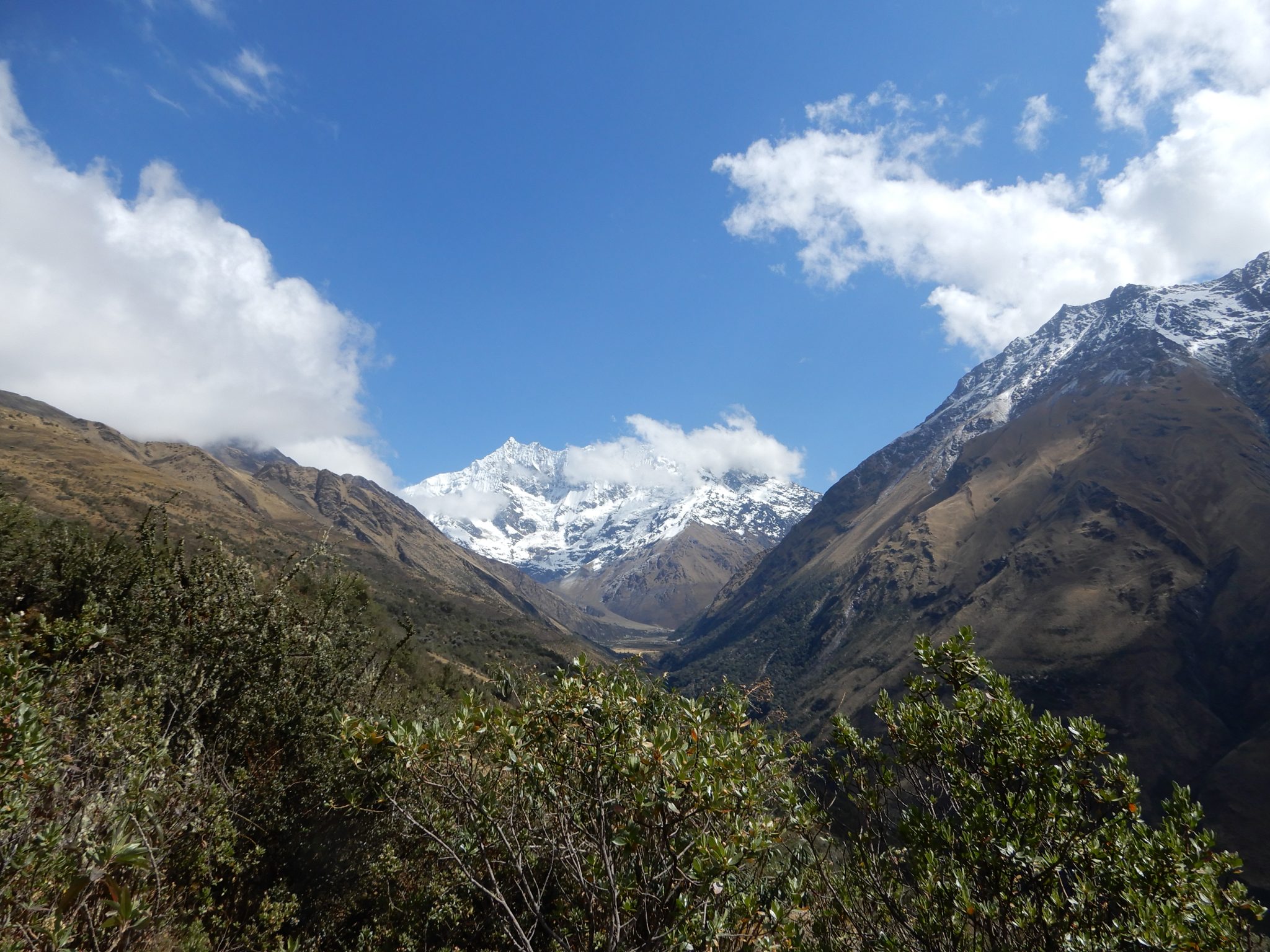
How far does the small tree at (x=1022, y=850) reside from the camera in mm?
6402

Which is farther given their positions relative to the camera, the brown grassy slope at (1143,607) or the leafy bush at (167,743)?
the brown grassy slope at (1143,607)

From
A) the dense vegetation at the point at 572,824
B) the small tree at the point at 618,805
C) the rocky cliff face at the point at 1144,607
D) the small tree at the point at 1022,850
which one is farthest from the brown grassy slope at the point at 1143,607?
the small tree at the point at 618,805

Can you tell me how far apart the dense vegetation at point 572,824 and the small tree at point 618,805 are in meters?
0.05

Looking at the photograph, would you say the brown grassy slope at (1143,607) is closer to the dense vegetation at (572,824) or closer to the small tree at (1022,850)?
the small tree at (1022,850)

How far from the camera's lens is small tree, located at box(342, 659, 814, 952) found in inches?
246

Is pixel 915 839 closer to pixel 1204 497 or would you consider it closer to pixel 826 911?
pixel 826 911

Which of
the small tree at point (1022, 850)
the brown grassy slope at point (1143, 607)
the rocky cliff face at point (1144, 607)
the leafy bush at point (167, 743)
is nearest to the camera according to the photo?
the leafy bush at point (167, 743)

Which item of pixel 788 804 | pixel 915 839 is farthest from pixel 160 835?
pixel 915 839

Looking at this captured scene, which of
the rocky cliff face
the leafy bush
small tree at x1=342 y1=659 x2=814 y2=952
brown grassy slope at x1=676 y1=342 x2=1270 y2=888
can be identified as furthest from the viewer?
the rocky cliff face

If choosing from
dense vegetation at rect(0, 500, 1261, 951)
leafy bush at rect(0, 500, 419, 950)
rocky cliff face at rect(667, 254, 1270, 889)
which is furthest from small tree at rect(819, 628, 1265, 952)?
rocky cliff face at rect(667, 254, 1270, 889)

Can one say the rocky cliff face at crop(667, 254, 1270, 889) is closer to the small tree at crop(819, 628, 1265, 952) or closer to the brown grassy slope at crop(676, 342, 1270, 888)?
the brown grassy slope at crop(676, 342, 1270, 888)

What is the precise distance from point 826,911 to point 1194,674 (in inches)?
6246

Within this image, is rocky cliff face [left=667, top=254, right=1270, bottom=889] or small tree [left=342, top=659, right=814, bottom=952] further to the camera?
rocky cliff face [left=667, top=254, right=1270, bottom=889]

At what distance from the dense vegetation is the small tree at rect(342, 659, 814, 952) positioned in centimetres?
5
